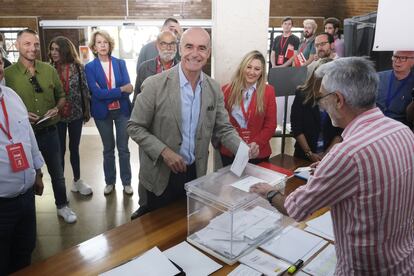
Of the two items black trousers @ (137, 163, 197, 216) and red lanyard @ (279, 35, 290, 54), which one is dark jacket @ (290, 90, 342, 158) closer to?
black trousers @ (137, 163, 197, 216)

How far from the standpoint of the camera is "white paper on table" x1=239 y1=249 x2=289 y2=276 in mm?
1477

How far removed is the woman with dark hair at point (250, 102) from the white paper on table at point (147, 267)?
1403 mm

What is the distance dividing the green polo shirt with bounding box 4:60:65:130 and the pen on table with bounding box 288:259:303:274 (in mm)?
2362

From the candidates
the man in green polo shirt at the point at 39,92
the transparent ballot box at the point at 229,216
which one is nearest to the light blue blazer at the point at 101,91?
the man in green polo shirt at the point at 39,92

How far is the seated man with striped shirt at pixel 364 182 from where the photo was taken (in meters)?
1.14

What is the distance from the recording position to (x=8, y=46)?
8961 millimetres

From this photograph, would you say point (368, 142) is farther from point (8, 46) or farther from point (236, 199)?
point (8, 46)

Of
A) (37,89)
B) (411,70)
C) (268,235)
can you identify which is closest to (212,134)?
(268,235)

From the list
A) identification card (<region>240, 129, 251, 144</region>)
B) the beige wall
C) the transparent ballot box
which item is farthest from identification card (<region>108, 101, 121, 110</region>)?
the beige wall

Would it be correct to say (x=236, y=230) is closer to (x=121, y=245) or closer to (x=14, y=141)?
(x=121, y=245)

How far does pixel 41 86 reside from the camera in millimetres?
3078

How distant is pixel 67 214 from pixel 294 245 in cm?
248

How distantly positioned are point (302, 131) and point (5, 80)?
244 centimetres

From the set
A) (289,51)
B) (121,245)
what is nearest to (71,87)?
(121,245)
